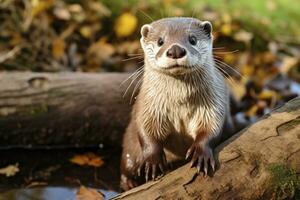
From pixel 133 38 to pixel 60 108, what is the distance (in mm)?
1668

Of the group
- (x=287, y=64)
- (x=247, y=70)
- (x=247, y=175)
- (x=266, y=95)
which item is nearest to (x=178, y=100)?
(x=247, y=175)

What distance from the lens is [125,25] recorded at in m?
5.09

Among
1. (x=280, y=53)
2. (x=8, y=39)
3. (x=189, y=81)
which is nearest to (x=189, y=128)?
(x=189, y=81)

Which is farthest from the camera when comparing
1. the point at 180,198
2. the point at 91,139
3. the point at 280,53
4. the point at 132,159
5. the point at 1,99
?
the point at 280,53

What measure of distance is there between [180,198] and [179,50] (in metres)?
0.62

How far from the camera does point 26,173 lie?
11.5ft

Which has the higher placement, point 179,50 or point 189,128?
point 179,50

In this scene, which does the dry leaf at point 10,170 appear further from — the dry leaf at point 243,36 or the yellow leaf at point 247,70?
the dry leaf at point 243,36

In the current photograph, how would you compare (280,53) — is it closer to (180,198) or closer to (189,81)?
(189,81)

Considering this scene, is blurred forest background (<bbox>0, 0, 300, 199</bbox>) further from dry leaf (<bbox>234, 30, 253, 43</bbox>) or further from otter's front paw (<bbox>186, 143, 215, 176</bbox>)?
otter's front paw (<bbox>186, 143, 215, 176</bbox>)

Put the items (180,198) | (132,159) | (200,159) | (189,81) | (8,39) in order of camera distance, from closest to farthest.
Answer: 1. (180,198)
2. (200,159)
3. (189,81)
4. (132,159)
5. (8,39)

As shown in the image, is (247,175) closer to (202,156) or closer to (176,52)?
(202,156)

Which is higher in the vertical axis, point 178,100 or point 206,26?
point 206,26

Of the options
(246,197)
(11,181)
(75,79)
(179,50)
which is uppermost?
(179,50)
